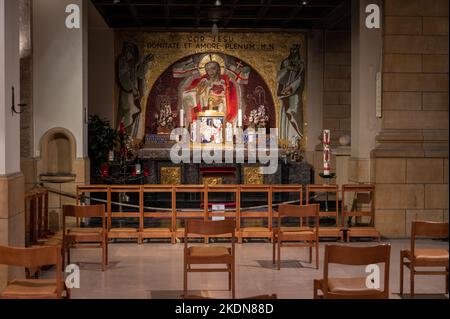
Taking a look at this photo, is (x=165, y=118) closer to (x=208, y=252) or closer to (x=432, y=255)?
(x=208, y=252)

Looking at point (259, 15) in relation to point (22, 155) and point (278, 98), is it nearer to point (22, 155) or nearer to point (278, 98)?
point (278, 98)

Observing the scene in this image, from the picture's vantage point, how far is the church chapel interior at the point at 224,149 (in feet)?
23.2

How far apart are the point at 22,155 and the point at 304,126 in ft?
24.3

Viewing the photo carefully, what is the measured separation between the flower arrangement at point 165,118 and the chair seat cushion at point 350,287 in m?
11.4

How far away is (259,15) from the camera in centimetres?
1512

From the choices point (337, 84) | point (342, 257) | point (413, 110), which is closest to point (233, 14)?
point (337, 84)

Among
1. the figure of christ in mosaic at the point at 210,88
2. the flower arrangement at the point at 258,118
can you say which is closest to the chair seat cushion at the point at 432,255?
the flower arrangement at the point at 258,118

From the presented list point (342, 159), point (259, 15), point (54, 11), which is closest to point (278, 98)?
point (259, 15)

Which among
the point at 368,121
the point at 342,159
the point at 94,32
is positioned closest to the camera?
the point at 368,121

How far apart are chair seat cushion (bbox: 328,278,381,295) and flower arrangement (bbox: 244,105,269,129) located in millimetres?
11286

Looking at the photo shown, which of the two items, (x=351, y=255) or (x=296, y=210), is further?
(x=296, y=210)

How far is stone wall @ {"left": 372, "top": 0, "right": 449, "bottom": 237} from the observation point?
1101 centimetres

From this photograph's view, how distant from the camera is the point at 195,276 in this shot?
805 cm

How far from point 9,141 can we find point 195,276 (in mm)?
2508
